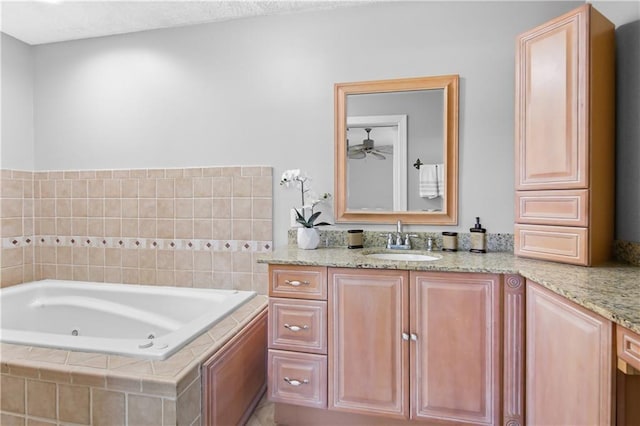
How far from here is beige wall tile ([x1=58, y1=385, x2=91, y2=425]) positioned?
4.38 feet

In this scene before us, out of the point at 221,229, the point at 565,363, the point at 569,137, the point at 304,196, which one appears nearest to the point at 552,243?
the point at 569,137

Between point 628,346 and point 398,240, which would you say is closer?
point 628,346

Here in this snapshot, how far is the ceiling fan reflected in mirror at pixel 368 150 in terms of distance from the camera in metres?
2.21

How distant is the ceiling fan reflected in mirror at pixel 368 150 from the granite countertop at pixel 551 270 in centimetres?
60

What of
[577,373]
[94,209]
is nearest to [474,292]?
[577,373]

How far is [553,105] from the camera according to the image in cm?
167

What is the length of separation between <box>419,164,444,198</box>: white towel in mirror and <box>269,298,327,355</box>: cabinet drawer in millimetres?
955

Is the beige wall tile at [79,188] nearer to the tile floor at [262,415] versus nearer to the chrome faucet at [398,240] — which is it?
the tile floor at [262,415]

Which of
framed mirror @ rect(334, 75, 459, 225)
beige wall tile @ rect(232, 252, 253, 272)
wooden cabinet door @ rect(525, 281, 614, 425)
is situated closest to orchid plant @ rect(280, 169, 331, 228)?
framed mirror @ rect(334, 75, 459, 225)

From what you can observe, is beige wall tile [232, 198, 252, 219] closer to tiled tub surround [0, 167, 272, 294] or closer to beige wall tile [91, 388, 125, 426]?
tiled tub surround [0, 167, 272, 294]

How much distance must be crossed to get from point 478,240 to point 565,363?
0.88m

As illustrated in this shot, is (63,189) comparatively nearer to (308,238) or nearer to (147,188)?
(147,188)

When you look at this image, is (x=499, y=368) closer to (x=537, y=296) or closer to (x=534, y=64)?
(x=537, y=296)

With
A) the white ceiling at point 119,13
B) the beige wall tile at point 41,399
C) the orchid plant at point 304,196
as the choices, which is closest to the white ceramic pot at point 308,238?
the orchid plant at point 304,196
